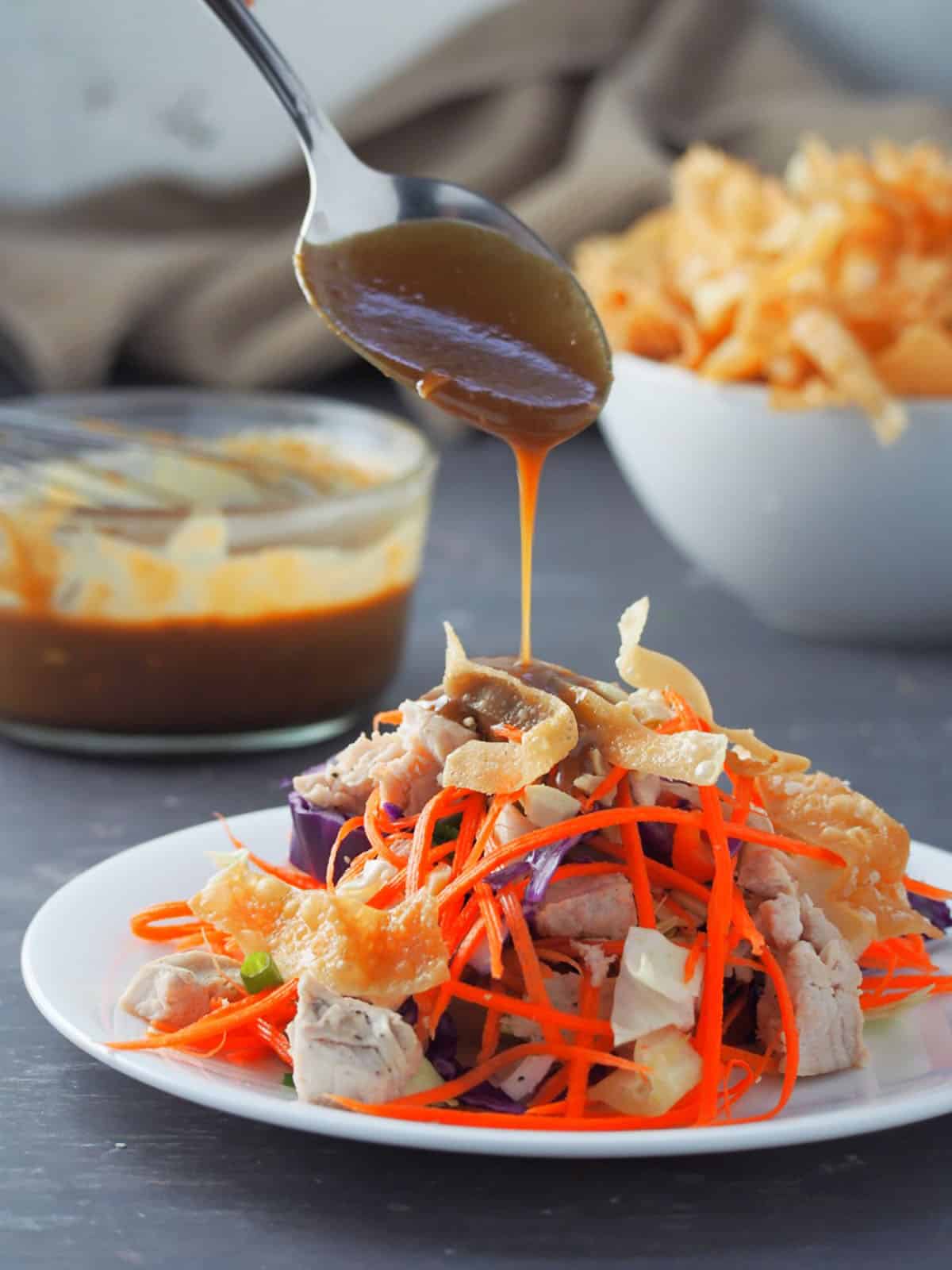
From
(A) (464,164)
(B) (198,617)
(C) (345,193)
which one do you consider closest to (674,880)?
(C) (345,193)

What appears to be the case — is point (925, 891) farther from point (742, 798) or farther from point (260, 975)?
point (260, 975)

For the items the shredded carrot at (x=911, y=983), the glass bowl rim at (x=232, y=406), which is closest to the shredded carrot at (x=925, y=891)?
the shredded carrot at (x=911, y=983)

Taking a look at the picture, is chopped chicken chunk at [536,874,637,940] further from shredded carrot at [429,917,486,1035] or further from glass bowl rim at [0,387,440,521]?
glass bowl rim at [0,387,440,521]

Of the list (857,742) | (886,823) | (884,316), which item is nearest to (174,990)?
(886,823)

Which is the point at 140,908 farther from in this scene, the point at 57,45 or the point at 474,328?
the point at 57,45

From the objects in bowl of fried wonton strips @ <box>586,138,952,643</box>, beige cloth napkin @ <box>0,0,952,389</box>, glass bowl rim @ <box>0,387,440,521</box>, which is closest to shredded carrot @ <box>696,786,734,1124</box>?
glass bowl rim @ <box>0,387,440,521</box>

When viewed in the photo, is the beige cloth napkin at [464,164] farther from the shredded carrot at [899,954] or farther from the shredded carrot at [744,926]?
the shredded carrot at [744,926]

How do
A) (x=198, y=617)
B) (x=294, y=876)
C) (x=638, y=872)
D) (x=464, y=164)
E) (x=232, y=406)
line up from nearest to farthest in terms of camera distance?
1. (x=638, y=872)
2. (x=294, y=876)
3. (x=198, y=617)
4. (x=232, y=406)
5. (x=464, y=164)
